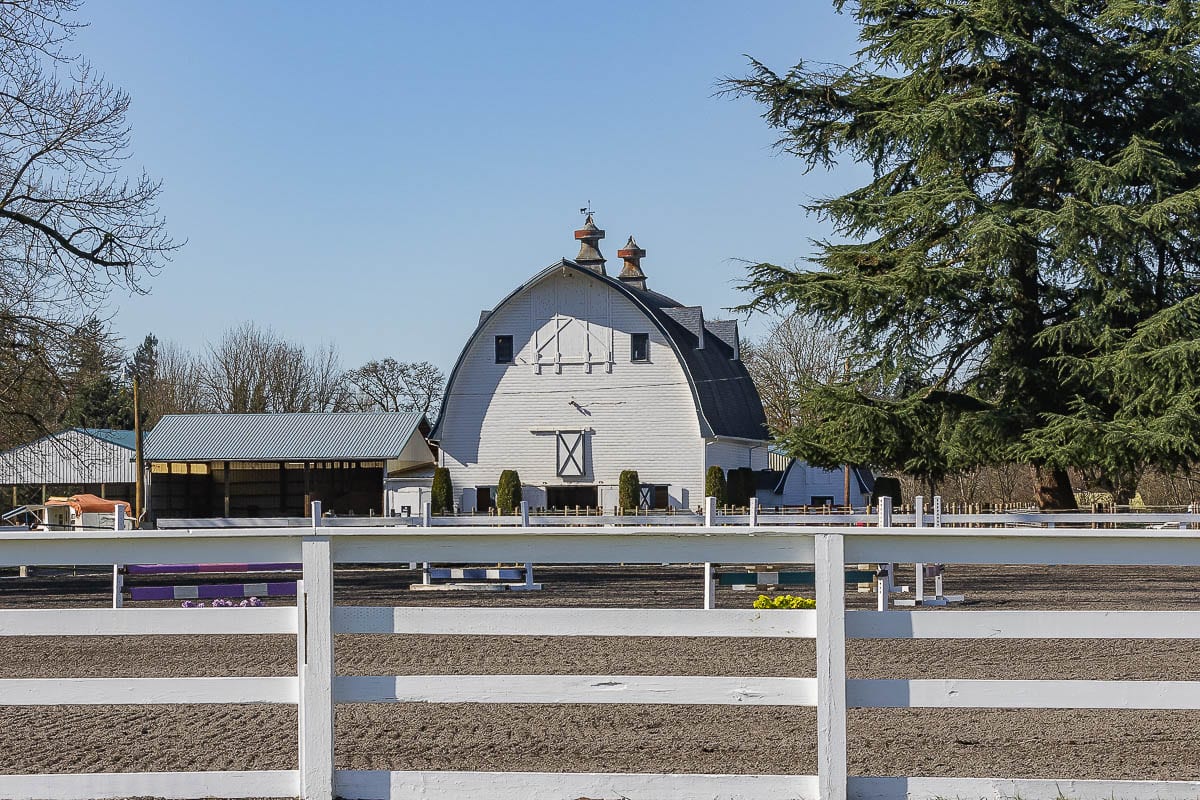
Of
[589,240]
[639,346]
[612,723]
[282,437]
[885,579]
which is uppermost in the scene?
[589,240]

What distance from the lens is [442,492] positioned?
1618 inches

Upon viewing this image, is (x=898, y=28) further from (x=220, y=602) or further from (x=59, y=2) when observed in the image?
(x=220, y=602)

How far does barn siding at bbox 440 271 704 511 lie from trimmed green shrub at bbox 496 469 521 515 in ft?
3.66

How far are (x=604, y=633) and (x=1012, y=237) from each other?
65.7ft

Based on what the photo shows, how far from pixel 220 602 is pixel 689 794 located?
39.4 feet

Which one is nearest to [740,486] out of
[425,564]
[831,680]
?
[425,564]

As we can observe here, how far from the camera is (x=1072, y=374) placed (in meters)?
23.8

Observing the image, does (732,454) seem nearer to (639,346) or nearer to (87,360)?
(639,346)

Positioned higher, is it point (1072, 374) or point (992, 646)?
point (1072, 374)

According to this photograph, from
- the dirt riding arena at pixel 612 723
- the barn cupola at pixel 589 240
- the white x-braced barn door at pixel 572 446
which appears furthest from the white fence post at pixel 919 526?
the barn cupola at pixel 589 240

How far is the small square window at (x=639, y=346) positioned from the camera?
1649 inches

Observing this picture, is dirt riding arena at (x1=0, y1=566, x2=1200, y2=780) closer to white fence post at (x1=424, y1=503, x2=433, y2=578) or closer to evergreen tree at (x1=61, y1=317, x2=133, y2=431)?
white fence post at (x1=424, y1=503, x2=433, y2=578)

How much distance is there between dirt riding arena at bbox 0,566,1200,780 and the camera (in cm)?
587

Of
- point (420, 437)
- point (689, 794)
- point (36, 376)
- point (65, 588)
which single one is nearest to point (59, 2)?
point (36, 376)
